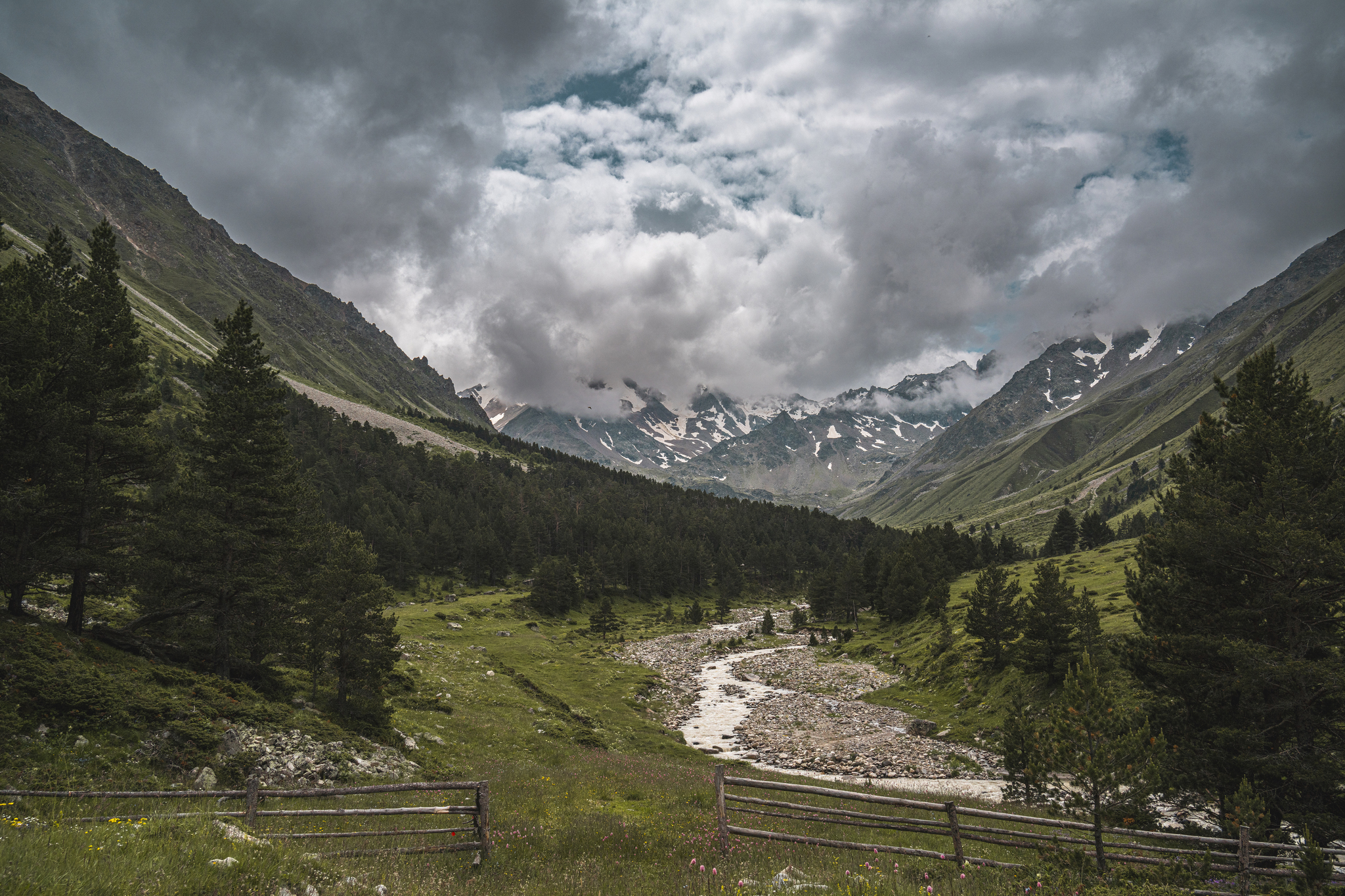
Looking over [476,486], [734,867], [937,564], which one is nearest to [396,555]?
[476,486]

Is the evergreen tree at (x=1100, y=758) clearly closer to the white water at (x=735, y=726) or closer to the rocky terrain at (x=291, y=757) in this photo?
the white water at (x=735, y=726)

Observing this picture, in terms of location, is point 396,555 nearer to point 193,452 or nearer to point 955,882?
point 193,452

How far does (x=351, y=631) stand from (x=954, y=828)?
26591 mm

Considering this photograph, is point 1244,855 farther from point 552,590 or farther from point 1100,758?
point 552,590

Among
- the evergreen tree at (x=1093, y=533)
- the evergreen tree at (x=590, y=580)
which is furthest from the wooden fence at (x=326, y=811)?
the evergreen tree at (x=1093, y=533)

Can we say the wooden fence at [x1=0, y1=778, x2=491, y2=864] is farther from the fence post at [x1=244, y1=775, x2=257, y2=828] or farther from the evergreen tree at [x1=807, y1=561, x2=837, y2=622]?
the evergreen tree at [x1=807, y1=561, x2=837, y2=622]

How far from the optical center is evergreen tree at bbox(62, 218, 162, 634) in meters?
22.8

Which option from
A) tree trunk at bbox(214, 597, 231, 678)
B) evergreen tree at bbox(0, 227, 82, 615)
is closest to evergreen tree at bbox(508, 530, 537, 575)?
tree trunk at bbox(214, 597, 231, 678)

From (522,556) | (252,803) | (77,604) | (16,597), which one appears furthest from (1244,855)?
(522,556)

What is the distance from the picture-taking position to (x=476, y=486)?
558ft

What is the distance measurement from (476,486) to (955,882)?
562ft

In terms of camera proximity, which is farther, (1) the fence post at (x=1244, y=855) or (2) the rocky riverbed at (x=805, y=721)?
(2) the rocky riverbed at (x=805, y=721)

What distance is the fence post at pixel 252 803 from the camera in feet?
40.0

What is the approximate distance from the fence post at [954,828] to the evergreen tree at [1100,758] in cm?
248
